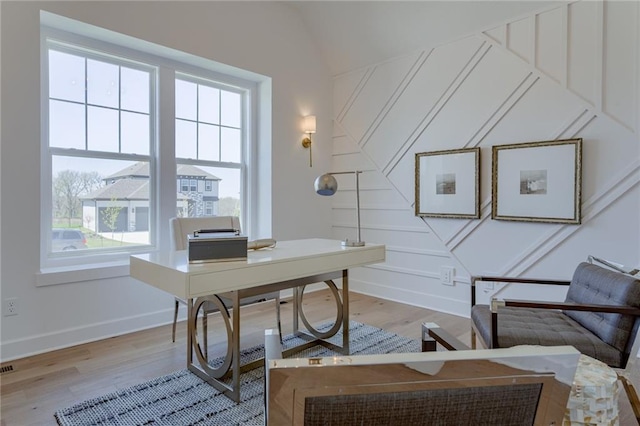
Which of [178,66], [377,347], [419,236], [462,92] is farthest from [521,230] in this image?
[178,66]

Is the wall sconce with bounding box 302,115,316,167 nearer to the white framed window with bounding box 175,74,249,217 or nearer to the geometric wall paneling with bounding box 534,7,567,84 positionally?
the white framed window with bounding box 175,74,249,217

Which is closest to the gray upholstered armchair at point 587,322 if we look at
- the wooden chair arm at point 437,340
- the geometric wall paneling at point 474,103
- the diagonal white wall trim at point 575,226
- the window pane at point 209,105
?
the wooden chair arm at point 437,340

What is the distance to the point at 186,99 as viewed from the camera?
3633 mm

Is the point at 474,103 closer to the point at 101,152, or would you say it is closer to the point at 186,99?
the point at 186,99

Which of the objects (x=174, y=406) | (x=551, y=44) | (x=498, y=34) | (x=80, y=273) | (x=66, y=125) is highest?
(x=498, y=34)

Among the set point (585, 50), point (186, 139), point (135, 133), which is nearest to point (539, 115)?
point (585, 50)

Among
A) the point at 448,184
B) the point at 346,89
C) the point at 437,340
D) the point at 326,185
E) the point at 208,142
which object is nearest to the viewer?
the point at 437,340

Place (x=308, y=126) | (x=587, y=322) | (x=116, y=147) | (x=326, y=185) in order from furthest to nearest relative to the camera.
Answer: (x=308, y=126) < (x=116, y=147) < (x=326, y=185) < (x=587, y=322)

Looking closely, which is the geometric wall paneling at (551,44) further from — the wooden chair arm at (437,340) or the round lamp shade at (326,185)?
the wooden chair arm at (437,340)

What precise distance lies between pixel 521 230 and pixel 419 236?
988 millimetres

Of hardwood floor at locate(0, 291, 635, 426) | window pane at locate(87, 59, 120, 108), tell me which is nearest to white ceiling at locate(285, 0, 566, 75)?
window pane at locate(87, 59, 120, 108)

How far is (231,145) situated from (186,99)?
0.65 meters

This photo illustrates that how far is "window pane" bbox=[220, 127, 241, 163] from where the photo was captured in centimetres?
396

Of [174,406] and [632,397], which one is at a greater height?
[632,397]
